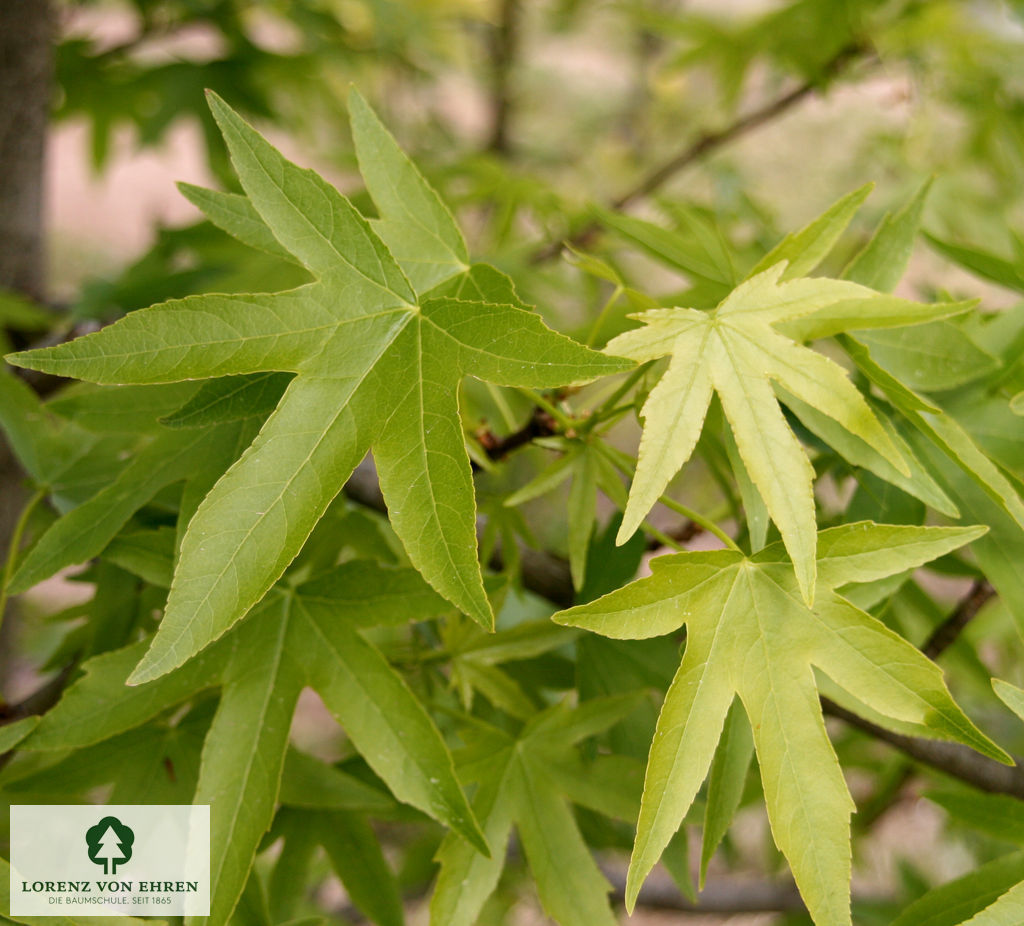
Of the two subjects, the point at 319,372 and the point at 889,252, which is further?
the point at 889,252

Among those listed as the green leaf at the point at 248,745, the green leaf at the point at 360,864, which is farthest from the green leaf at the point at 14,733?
the green leaf at the point at 360,864

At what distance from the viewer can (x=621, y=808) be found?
616mm

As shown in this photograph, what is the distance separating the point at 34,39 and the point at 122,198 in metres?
3.89

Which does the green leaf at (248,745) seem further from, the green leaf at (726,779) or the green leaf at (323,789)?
the green leaf at (726,779)

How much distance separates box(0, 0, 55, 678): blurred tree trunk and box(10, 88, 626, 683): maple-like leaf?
0.77m

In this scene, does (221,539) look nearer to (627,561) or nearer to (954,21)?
(627,561)

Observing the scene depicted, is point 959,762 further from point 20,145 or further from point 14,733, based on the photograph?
point 20,145

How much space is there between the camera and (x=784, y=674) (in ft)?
1.62

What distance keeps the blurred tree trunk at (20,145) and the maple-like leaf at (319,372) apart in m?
0.77

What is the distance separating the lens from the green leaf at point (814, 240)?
21.6 inches

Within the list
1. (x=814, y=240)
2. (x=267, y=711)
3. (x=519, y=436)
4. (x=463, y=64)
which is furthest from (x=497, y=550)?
(x=463, y=64)

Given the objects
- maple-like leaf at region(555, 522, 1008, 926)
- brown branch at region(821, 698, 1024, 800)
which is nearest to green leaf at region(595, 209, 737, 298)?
maple-like leaf at region(555, 522, 1008, 926)

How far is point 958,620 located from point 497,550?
1.25 ft

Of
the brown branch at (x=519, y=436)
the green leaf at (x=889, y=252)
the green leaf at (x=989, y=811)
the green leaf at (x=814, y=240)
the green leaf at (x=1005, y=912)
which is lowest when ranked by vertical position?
the green leaf at (x=1005, y=912)
